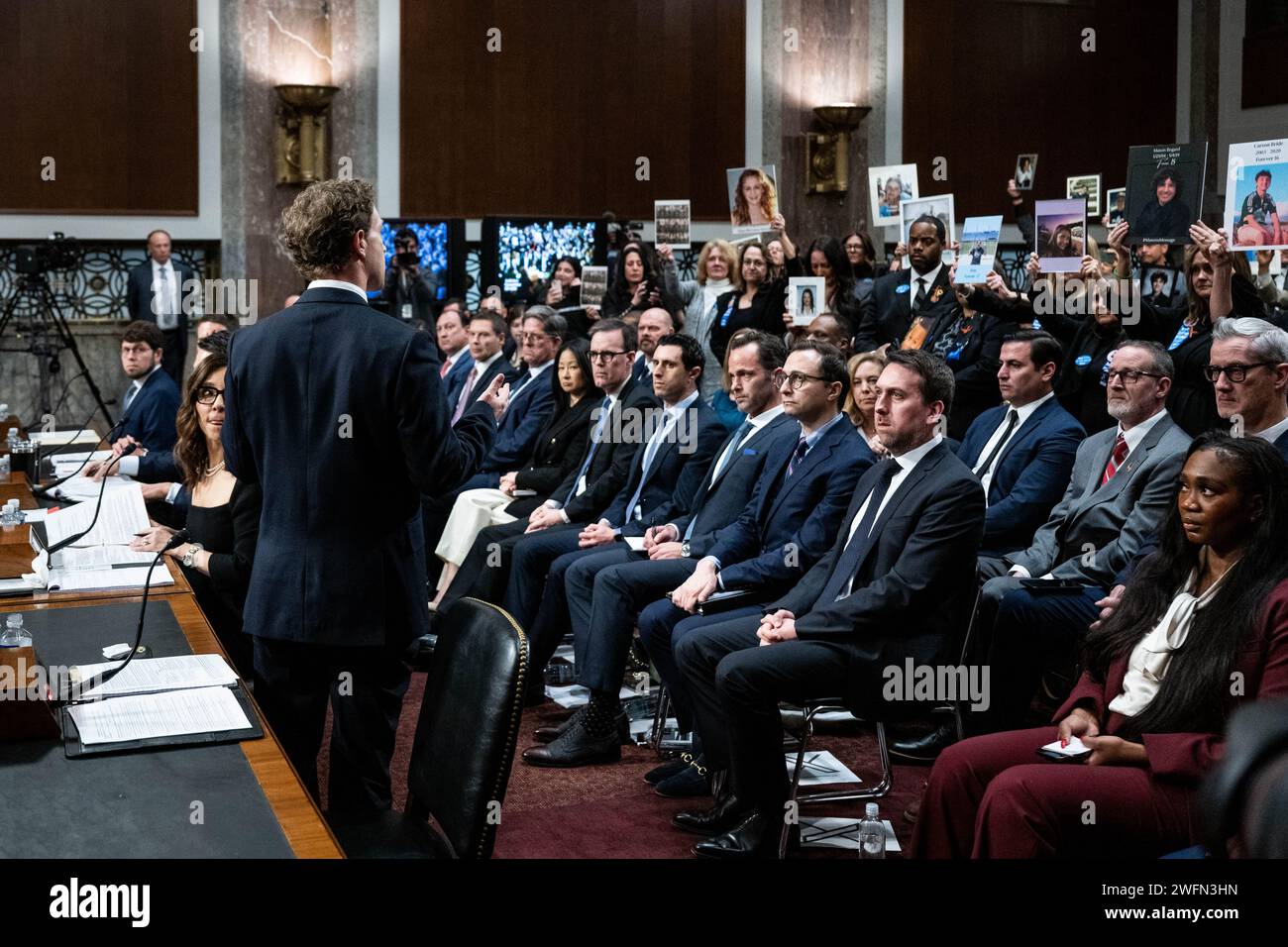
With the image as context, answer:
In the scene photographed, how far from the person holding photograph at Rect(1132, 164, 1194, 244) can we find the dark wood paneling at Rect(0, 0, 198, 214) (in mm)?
8130

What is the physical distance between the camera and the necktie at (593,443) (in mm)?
5738

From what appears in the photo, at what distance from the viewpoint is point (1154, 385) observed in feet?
14.3

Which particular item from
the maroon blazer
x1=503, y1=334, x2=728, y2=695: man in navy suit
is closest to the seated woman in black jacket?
x1=503, y1=334, x2=728, y2=695: man in navy suit

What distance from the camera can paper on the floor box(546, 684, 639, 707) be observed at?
5.21m

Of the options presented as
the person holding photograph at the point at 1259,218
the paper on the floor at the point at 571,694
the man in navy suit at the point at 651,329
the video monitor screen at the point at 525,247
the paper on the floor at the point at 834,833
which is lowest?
the paper on the floor at the point at 571,694

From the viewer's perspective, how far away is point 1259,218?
15.6 feet

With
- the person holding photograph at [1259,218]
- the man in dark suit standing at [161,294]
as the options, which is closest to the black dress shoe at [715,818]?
the person holding photograph at [1259,218]

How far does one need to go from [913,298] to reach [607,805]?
397 cm

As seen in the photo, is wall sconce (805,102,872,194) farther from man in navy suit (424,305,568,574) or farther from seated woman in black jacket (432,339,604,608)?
seated woman in black jacket (432,339,604,608)

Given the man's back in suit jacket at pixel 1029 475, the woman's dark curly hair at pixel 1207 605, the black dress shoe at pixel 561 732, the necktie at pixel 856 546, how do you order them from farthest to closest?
the man's back in suit jacket at pixel 1029 475
the black dress shoe at pixel 561 732
the necktie at pixel 856 546
the woman's dark curly hair at pixel 1207 605

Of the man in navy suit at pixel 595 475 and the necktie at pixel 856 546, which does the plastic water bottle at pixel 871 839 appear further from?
the man in navy suit at pixel 595 475

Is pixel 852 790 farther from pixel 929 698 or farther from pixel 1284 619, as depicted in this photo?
pixel 1284 619

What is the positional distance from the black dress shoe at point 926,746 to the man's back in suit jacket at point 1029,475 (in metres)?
0.67
